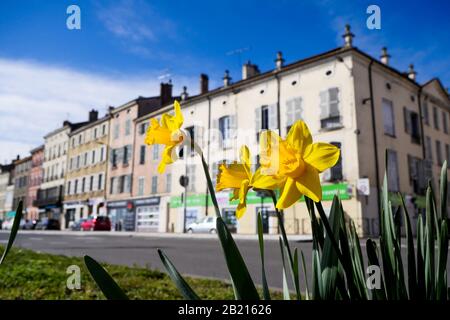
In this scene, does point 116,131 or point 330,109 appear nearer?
point 330,109

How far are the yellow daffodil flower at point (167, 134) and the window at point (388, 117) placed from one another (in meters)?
14.8

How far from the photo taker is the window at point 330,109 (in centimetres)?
1526

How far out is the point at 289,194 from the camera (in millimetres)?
509

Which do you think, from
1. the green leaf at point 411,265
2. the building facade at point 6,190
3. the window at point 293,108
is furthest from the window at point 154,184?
the building facade at point 6,190

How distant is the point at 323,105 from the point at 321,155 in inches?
650

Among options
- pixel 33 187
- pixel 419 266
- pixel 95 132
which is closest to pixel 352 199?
pixel 419 266

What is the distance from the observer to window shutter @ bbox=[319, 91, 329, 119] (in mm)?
15962

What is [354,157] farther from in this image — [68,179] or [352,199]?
[68,179]

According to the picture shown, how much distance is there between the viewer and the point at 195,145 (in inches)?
24.2

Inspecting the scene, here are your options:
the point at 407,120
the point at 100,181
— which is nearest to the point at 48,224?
the point at 100,181

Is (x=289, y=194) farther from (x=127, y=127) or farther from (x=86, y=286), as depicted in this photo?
(x=127, y=127)

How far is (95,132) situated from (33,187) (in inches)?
744

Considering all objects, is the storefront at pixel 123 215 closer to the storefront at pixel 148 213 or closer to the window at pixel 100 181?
the storefront at pixel 148 213

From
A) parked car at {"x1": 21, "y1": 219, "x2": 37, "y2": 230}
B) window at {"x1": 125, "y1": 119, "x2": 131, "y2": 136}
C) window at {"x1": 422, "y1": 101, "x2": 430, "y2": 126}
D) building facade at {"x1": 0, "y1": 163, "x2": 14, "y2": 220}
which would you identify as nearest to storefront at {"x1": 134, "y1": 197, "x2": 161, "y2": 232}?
window at {"x1": 125, "y1": 119, "x2": 131, "y2": 136}
